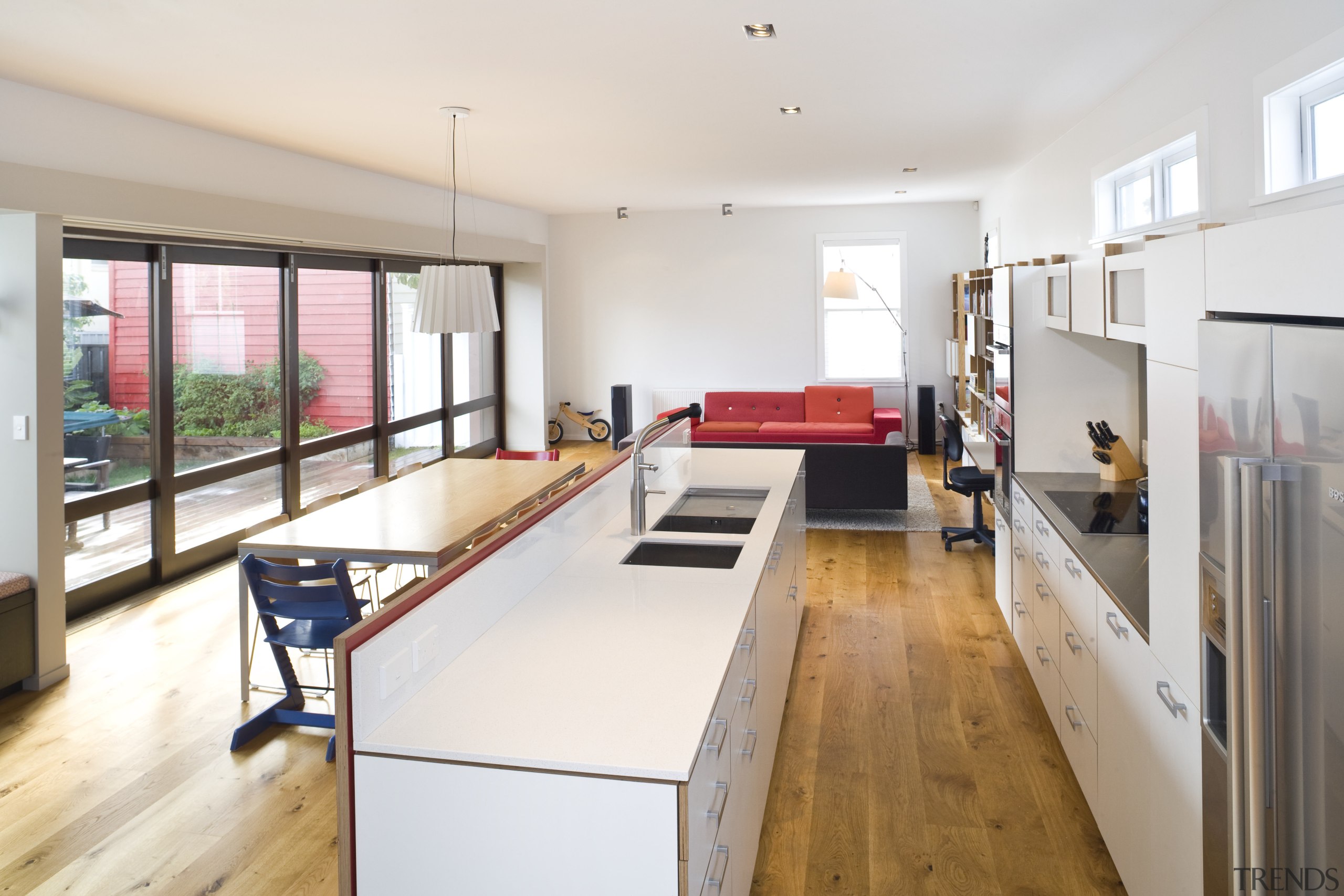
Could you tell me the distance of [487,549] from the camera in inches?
95.1

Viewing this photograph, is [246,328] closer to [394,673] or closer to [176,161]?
[176,161]

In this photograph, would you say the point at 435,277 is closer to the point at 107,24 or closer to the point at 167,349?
the point at 167,349

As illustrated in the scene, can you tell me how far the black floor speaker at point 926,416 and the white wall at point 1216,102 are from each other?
4.43m

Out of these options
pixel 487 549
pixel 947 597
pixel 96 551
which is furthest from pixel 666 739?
pixel 96 551

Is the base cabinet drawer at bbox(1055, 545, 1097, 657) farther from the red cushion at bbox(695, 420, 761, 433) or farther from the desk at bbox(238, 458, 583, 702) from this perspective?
the red cushion at bbox(695, 420, 761, 433)

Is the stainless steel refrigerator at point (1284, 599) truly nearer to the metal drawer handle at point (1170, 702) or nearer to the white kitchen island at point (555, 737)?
the metal drawer handle at point (1170, 702)

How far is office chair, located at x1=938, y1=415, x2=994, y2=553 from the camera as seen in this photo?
621cm

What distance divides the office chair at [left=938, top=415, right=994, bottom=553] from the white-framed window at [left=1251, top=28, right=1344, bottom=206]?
3.02 m

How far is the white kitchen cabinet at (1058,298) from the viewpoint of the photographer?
4.02 metres

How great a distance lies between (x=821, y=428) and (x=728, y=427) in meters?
1.01

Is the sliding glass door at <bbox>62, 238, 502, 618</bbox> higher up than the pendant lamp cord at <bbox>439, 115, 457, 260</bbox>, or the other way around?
the pendant lamp cord at <bbox>439, 115, 457, 260</bbox>

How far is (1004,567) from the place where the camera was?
4746 mm

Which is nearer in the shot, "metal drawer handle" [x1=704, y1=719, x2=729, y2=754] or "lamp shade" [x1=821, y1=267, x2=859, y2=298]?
"metal drawer handle" [x1=704, y1=719, x2=729, y2=754]

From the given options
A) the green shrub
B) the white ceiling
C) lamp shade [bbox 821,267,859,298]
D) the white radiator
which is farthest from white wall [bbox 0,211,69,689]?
lamp shade [bbox 821,267,859,298]
